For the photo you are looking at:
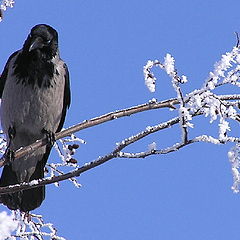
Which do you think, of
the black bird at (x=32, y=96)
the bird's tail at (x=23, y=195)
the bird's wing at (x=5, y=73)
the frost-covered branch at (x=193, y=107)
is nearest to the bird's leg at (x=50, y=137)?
the black bird at (x=32, y=96)

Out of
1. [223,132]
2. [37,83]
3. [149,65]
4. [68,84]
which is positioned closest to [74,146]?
[37,83]

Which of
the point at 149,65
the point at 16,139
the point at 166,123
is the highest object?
the point at 16,139

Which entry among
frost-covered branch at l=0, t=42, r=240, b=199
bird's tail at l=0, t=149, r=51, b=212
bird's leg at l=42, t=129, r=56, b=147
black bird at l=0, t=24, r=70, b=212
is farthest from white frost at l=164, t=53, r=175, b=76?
black bird at l=0, t=24, r=70, b=212

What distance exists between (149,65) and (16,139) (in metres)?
2.67

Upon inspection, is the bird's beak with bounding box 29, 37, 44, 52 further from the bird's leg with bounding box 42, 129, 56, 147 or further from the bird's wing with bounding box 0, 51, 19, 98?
the bird's leg with bounding box 42, 129, 56, 147

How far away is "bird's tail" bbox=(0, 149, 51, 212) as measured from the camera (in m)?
4.50

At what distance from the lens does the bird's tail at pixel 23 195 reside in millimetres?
4504

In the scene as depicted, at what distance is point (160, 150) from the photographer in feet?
8.63

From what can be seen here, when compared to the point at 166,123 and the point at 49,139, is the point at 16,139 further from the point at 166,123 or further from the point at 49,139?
the point at 166,123

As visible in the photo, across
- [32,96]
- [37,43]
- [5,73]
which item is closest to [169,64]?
[32,96]

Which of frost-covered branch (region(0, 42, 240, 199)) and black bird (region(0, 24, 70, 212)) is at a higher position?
black bird (region(0, 24, 70, 212))

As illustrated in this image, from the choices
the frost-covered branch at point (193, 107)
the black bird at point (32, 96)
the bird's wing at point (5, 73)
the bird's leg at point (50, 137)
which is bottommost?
the frost-covered branch at point (193, 107)

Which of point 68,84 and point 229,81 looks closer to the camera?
point 229,81

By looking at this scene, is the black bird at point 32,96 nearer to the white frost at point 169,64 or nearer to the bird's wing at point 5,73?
the bird's wing at point 5,73
